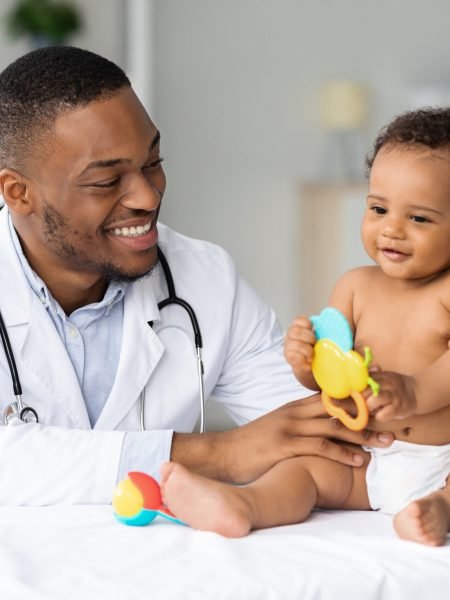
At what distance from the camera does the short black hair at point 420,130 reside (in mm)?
1597

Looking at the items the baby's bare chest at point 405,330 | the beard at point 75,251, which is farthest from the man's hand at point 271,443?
the beard at point 75,251

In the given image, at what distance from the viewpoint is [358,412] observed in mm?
1502

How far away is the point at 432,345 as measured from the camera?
1603mm

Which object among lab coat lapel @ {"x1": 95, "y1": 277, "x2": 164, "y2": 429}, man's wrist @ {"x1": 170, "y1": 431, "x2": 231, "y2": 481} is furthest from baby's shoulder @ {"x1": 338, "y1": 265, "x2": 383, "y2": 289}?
lab coat lapel @ {"x1": 95, "y1": 277, "x2": 164, "y2": 429}

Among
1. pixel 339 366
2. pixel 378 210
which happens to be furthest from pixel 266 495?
pixel 378 210

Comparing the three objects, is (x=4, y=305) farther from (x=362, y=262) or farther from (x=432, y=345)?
(x=362, y=262)

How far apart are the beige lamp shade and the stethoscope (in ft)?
10.8

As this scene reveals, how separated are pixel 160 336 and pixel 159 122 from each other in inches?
122

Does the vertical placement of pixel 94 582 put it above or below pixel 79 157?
below

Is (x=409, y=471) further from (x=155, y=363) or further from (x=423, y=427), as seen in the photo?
(x=155, y=363)

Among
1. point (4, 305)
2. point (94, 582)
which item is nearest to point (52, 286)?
point (4, 305)

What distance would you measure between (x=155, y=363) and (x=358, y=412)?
0.60 meters

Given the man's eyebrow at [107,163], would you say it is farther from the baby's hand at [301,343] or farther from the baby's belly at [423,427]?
the baby's belly at [423,427]

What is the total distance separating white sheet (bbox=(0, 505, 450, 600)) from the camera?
1.22 meters
